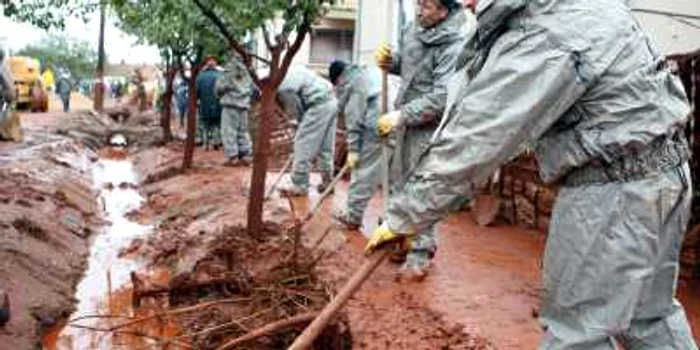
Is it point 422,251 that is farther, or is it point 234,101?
point 234,101

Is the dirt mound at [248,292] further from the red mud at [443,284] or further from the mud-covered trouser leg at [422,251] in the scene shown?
the mud-covered trouser leg at [422,251]

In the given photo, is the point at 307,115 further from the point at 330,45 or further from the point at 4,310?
the point at 330,45

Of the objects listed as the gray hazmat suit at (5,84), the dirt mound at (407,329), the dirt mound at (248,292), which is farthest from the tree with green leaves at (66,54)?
the dirt mound at (407,329)

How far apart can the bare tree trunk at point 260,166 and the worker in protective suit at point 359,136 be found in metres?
0.87

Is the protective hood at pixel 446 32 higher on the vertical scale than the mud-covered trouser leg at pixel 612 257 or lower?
higher

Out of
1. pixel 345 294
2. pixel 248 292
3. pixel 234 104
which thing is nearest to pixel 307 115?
pixel 234 104

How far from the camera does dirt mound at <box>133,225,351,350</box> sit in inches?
206

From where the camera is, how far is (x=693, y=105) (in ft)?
21.5

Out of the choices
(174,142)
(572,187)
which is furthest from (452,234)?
(174,142)

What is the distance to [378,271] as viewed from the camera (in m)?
6.78

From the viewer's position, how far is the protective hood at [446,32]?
6195mm

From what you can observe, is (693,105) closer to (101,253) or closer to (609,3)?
(609,3)

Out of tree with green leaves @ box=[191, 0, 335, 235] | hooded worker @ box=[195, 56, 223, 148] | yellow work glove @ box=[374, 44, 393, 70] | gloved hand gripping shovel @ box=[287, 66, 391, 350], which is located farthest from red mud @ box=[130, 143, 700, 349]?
hooded worker @ box=[195, 56, 223, 148]

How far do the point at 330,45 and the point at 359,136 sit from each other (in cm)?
1836
